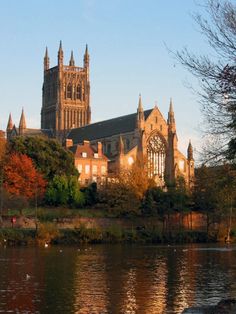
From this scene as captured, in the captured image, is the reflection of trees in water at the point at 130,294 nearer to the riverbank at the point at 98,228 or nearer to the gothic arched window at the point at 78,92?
the riverbank at the point at 98,228

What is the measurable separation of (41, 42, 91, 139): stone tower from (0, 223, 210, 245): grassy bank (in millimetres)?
85302

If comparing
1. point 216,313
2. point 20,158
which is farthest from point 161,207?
point 216,313

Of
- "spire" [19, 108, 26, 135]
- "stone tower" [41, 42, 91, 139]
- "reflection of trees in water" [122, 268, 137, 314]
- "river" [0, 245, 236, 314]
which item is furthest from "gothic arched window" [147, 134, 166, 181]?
"reflection of trees in water" [122, 268, 137, 314]

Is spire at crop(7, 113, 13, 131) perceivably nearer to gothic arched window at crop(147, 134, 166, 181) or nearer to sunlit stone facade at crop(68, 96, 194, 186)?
sunlit stone facade at crop(68, 96, 194, 186)

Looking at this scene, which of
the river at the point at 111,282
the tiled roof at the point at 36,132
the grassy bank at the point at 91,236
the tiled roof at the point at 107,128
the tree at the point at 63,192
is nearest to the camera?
the river at the point at 111,282

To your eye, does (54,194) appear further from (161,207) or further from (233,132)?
(233,132)

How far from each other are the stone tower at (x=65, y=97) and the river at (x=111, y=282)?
111 metres

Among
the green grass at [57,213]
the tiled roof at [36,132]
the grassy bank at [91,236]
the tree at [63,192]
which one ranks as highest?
the tiled roof at [36,132]

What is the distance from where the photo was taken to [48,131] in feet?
545

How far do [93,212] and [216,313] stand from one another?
63.4 meters

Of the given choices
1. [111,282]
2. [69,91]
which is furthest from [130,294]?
[69,91]

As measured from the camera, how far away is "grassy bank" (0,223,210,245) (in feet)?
236

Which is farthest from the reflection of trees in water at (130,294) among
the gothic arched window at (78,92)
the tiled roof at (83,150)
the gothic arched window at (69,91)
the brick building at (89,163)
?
the gothic arched window at (78,92)

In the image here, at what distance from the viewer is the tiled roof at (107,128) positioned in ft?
447
